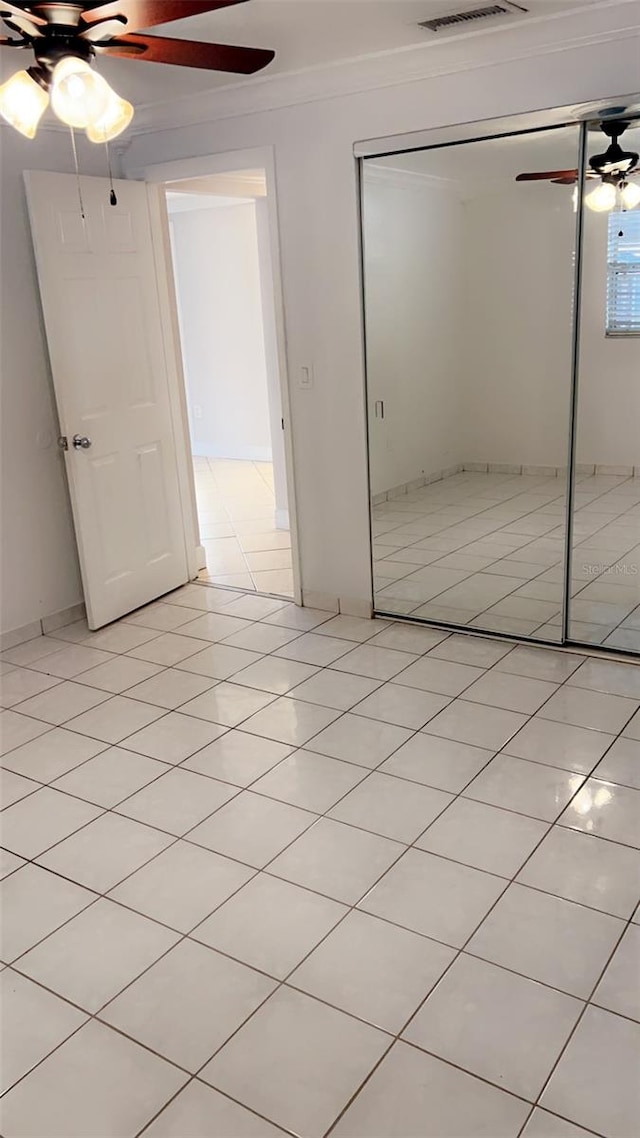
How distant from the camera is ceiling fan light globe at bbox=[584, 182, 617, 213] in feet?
10.7

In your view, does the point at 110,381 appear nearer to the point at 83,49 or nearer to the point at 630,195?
the point at 83,49

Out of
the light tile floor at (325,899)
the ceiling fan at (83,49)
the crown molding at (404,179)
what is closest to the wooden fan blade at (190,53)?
the ceiling fan at (83,49)

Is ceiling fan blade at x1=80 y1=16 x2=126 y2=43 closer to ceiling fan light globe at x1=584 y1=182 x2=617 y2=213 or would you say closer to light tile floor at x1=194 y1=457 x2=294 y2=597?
ceiling fan light globe at x1=584 y1=182 x2=617 y2=213

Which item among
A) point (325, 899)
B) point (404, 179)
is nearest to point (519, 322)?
point (404, 179)

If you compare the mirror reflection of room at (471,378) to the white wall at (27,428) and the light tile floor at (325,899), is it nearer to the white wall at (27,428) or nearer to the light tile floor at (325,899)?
the light tile floor at (325,899)

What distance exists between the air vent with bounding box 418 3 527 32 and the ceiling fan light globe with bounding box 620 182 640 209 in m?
0.73

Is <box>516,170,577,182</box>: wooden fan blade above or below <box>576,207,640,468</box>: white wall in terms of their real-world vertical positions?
above

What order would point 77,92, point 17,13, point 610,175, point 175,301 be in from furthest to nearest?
point 175,301 → point 610,175 → point 77,92 → point 17,13

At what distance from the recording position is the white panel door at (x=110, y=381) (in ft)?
12.5

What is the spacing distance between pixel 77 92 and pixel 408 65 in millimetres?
1802

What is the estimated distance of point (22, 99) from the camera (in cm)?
214

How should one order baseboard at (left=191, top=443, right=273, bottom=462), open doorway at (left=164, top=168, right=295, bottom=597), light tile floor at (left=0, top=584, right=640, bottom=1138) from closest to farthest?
light tile floor at (left=0, top=584, right=640, bottom=1138) < open doorway at (left=164, top=168, right=295, bottom=597) < baseboard at (left=191, top=443, right=273, bottom=462)

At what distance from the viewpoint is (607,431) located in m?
3.56

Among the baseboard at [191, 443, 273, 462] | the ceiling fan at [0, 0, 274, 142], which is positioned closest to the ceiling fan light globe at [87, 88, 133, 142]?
the ceiling fan at [0, 0, 274, 142]
